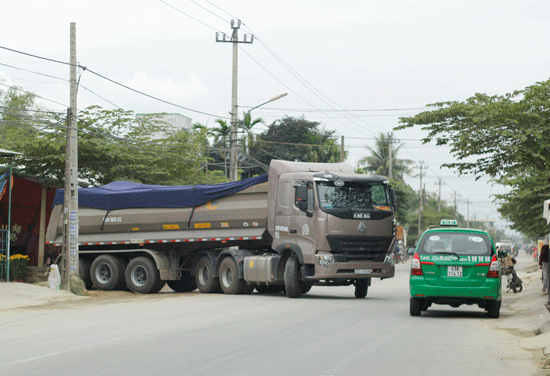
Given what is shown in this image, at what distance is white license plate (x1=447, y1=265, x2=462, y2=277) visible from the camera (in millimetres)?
14344

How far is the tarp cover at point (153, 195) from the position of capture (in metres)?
21.3

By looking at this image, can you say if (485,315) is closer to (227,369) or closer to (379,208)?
(379,208)

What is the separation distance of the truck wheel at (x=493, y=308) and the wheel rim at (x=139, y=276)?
38.8 feet

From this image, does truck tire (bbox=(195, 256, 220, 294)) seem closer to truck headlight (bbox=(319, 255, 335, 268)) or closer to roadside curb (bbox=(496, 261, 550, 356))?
truck headlight (bbox=(319, 255, 335, 268))

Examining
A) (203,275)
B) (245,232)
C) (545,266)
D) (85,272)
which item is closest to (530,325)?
(545,266)

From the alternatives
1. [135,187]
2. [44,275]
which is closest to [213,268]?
[135,187]

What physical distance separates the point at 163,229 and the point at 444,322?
11.0 metres

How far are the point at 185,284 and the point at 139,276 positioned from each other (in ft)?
5.07

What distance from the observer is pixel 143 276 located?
2361 cm

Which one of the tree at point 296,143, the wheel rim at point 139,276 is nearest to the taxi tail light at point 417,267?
the wheel rim at point 139,276

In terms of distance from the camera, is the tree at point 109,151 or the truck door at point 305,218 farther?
the tree at point 109,151

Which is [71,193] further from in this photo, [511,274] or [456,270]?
[511,274]

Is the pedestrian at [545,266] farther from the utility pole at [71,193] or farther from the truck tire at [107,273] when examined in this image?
the utility pole at [71,193]

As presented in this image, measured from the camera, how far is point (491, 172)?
21547 mm
